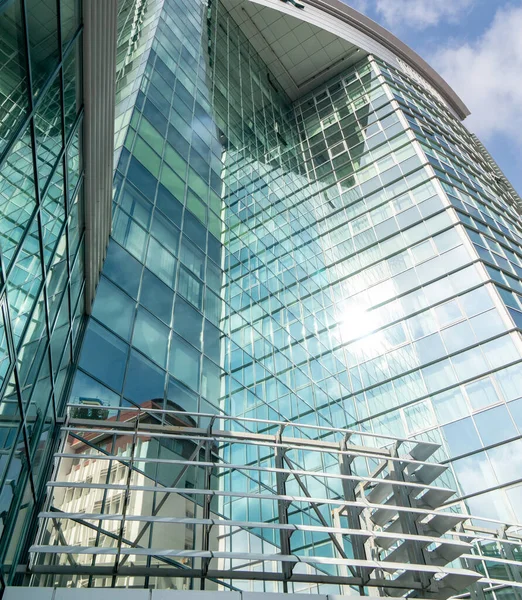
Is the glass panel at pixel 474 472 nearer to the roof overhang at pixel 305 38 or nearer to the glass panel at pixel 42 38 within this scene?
the glass panel at pixel 42 38

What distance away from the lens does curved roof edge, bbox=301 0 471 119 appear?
166ft

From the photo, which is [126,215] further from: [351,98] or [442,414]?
[351,98]

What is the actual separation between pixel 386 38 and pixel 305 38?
12338 millimetres

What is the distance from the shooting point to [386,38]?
55.0m

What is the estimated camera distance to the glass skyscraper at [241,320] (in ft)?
28.5

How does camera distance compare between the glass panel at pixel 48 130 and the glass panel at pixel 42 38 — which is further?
the glass panel at pixel 48 130

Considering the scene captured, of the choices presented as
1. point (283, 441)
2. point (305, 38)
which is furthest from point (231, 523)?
point (305, 38)

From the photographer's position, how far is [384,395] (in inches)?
1022

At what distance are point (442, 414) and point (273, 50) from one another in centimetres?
3701

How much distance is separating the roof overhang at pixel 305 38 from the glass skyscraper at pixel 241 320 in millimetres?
304

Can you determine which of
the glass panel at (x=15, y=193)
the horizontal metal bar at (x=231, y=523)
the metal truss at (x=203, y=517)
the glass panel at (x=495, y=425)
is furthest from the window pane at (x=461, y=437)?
the glass panel at (x=15, y=193)

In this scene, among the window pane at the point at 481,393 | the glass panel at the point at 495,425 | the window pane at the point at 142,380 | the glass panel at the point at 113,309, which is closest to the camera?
the window pane at the point at 142,380

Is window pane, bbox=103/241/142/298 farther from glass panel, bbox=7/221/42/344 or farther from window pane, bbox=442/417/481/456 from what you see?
window pane, bbox=442/417/481/456

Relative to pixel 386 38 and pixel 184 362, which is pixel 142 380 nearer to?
pixel 184 362
